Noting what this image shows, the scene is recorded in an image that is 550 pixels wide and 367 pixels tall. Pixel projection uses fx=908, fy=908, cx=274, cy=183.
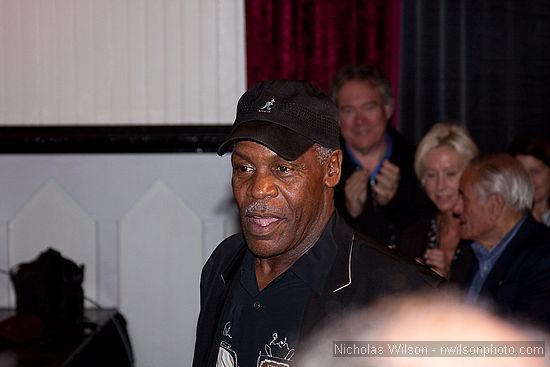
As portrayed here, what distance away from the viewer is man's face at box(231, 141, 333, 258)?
172 cm

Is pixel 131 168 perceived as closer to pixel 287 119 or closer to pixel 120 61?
pixel 120 61

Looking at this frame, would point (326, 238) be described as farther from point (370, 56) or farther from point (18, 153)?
point (18, 153)

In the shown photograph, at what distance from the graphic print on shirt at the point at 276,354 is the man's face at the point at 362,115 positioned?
227 cm

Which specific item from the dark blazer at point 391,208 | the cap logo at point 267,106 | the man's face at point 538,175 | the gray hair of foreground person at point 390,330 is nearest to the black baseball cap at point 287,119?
the cap logo at point 267,106

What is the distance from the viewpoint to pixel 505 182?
3.05 meters

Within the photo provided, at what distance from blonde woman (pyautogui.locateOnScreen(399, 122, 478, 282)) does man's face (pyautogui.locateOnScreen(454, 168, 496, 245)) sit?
1.06ft

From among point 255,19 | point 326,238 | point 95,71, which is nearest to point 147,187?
point 95,71

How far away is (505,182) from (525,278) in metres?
0.39

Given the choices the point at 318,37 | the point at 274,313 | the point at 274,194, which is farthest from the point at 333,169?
the point at 318,37

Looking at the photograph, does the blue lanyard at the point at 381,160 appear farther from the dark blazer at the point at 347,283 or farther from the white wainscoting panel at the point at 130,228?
the dark blazer at the point at 347,283

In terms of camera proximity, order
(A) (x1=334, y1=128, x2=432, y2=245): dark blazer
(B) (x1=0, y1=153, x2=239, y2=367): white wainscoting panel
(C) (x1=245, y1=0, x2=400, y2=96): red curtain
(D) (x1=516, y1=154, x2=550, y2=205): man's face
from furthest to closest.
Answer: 1. (B) (x1=0, y1=153, x2=239, y2=367): white wainscoting panel
2. (C) (x1=245, y1=0, x2=400, y2=96): red curtain
3. (D) (x1=516, y1=154, x2=550, y2=205): man's face
4. (A) (x1=334, y1=128, x2=432, y2=245): dark blazer

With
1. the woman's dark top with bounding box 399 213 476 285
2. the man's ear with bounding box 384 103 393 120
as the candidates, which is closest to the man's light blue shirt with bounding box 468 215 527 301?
the woman's dark top with bounding box 399 213 476 285

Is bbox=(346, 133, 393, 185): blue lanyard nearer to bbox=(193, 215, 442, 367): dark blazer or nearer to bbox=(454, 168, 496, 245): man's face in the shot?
bbox=(454, 168, 496, 245): man's face

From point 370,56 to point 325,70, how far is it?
240mm
